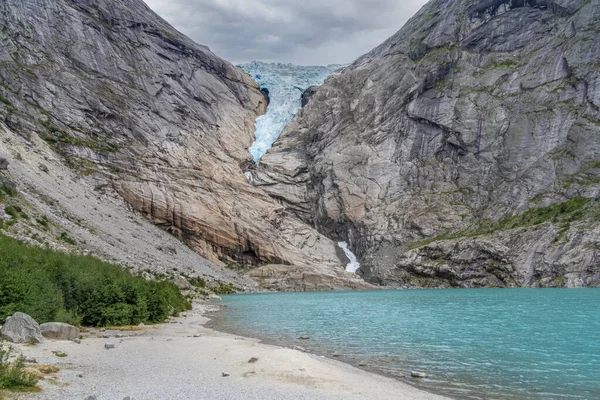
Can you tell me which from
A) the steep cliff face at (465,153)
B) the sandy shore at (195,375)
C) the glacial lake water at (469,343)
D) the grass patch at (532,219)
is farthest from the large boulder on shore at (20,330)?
the grass patch at (532,219)

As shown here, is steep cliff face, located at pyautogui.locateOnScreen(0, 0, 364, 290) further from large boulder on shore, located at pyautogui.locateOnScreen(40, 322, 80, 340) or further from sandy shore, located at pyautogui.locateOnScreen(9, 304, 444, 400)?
sandy shore, located at pyautogui.locateOnScreen(9, 304, 444, 400)

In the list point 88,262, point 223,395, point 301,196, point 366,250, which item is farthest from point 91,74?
point 223,395

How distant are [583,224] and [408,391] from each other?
7868 cm

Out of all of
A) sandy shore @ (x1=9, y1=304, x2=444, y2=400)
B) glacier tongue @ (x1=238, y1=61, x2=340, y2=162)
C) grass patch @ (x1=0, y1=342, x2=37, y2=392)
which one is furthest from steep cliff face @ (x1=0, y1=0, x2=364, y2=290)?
grass patch @ (x1=0, y1=342, x2=37, y2=392)

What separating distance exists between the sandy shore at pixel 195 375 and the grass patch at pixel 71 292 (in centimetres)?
292

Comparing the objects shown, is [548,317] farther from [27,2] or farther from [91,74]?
[27,2]

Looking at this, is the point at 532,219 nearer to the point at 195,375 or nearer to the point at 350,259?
the point at 350,259

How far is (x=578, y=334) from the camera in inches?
944

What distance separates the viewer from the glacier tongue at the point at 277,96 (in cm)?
14466

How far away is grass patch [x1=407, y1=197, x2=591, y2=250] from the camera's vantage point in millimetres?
A: 82375

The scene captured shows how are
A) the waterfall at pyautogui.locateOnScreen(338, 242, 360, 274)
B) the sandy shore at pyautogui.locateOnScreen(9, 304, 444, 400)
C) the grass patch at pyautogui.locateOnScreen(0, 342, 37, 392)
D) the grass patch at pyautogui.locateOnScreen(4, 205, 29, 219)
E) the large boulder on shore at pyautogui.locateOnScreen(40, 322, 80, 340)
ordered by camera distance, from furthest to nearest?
the waterfall at pyautogui.locateOnScreen(338, 242, 360, 274)
the grass patch at pyautogui.locateOnScreen(4, 205, 29, 219)
the large boulder on shore at pyautogui.locateOnScreen(40, 322, 80, 340)
the sandy shore at pyautogui.locateOnScreen(9, 304, 444, 400)
the grass patch at pyautogui.locateOnScreen(0, 342, 37, 392)

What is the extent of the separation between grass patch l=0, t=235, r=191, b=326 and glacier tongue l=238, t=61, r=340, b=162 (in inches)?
4192

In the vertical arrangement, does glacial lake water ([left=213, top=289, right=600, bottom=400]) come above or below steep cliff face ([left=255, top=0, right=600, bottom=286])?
below

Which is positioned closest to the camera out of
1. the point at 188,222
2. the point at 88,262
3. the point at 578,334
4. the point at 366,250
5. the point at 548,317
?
the point at 578,334
